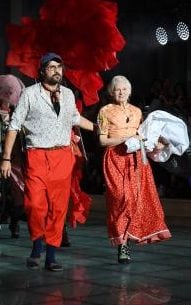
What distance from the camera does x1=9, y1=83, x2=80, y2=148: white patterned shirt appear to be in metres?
8.28

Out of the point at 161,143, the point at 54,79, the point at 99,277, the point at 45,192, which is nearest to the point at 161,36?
the point at 161,143

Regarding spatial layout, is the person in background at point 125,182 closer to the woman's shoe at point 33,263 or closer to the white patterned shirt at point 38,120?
the white patterned shirt at point 38,120

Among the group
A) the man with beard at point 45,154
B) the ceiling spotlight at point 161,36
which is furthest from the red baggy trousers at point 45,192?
the ceiling spotlight at point 161,36

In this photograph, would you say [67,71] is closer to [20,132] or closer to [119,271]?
[20,132]

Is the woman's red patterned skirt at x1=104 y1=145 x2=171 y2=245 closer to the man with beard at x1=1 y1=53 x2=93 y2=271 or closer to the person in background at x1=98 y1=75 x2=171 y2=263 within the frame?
the person in background at x1=98 y1=75 x2=171 y2=263

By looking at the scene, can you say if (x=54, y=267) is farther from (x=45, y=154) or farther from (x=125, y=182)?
(x=125, y=182)

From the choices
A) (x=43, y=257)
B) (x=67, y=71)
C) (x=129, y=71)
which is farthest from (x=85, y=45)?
(x=129, y=71)

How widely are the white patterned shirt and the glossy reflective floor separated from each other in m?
1.14

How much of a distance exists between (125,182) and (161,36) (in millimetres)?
7757

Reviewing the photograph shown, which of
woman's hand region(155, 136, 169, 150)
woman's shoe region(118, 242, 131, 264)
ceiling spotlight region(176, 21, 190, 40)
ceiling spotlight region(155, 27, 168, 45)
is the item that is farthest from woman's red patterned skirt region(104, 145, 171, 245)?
ceiling spotlight region(155, 27, 168, 45)

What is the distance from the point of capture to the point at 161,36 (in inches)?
647

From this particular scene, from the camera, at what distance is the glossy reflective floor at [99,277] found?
6875 millimetres

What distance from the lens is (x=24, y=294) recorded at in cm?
704

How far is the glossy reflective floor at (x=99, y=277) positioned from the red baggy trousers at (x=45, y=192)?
376 millimetres
